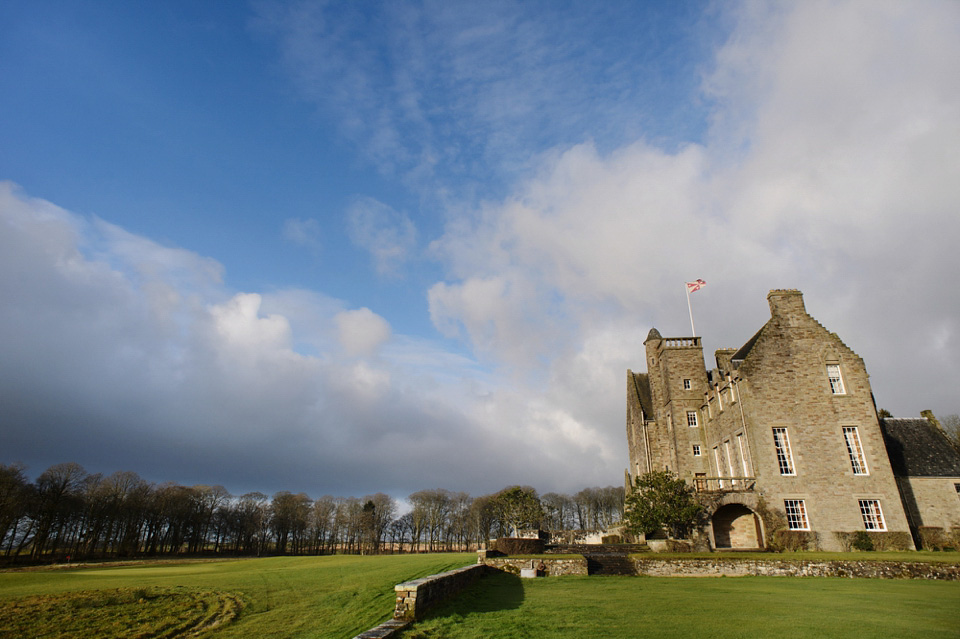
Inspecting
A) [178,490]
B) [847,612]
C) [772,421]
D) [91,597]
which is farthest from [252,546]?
[847,612]

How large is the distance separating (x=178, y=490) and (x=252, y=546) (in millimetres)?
18614

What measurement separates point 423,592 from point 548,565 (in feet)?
39.8

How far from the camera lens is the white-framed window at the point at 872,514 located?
90.9ft

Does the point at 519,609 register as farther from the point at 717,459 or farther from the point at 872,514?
the point at 717,459

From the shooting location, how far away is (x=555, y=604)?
13.6 meters

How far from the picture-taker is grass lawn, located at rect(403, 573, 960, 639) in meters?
9.68

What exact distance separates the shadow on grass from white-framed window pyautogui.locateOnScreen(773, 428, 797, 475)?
20015 mm

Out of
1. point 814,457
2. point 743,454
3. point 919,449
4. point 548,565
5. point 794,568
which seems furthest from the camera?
point 919,449

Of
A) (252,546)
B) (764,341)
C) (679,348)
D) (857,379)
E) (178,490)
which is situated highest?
(679,348)

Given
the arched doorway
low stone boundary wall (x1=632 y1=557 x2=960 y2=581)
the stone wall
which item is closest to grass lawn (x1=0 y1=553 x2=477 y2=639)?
the stone wall

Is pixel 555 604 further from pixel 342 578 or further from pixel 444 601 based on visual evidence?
pixel 342 578

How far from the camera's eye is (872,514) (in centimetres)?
2797

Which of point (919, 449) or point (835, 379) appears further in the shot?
point (919, 449)

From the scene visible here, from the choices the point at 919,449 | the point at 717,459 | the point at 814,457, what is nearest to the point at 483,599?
the point at 814,457
